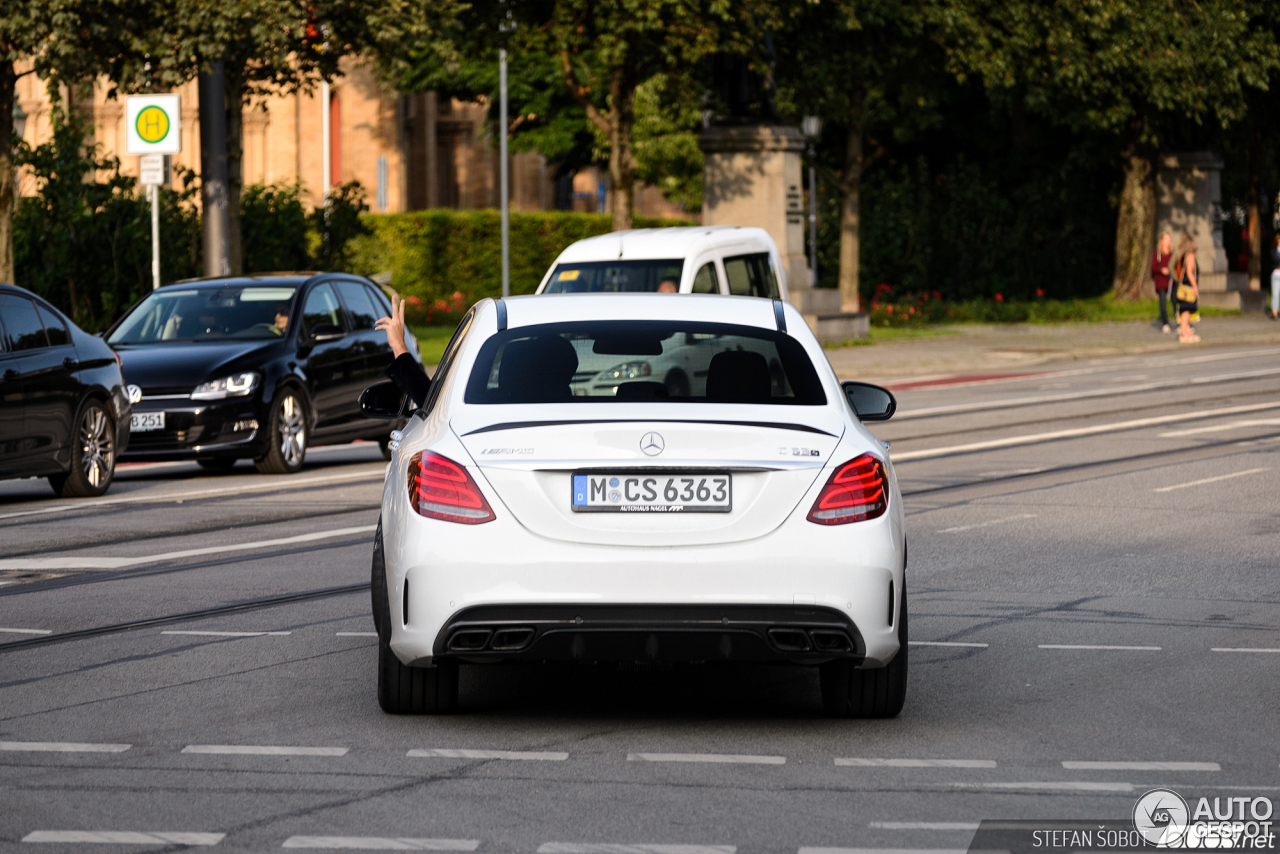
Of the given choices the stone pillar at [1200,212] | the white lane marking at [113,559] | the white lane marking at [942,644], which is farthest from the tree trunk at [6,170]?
the stone pillar at [1200,212]

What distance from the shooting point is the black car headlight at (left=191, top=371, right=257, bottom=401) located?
50.4 ft

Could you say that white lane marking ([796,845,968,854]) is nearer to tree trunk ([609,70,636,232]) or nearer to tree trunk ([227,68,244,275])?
tree trunk ([227,68,244,275])

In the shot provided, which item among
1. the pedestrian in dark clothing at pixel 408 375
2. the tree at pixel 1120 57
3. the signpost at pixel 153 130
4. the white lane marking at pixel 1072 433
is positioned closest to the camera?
the pedestrian in dark clothing at pixel 408 375

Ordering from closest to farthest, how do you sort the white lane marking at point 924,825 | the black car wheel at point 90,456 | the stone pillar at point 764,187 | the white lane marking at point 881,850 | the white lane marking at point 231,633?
the white lane marking at point 881,850 < the white lane marking at point 924,825 < the white lane marking at point 231,633 < the black car wheel at point 90,456 < the stone pillar at point 764,187

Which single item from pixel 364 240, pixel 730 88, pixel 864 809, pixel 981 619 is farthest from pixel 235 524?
pixel 364 240

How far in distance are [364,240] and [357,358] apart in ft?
82.0

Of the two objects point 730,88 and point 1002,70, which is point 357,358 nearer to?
point 730,88

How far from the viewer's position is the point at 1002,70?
3475 centimetres

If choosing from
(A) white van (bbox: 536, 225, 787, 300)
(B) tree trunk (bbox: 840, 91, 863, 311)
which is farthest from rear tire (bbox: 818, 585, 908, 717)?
(B) tree trunk (bbox: 840, 91, 863, 311)

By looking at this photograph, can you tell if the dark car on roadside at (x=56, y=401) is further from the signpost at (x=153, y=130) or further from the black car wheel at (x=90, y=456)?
the signpost at (x=153, y=130)

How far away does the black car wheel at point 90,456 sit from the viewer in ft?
46.5

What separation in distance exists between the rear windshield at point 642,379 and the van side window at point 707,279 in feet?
41.8

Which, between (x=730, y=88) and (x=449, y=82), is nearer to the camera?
(x=730, y=88)

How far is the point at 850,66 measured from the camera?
120 ft
